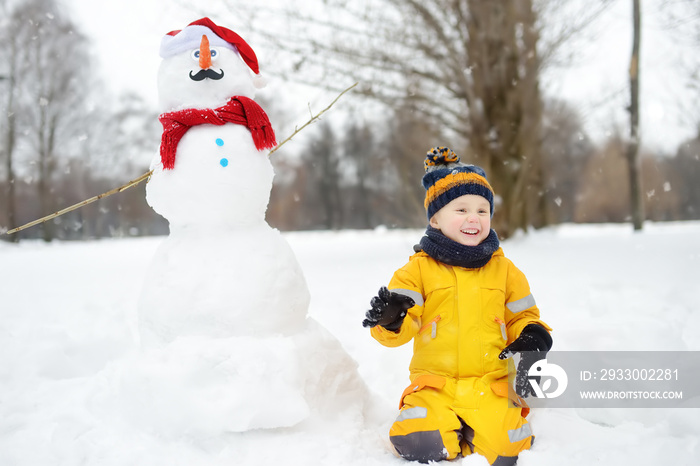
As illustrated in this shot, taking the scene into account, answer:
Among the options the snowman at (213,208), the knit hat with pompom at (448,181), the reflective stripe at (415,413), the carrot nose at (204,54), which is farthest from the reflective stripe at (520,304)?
the carrot nose at (204,54)

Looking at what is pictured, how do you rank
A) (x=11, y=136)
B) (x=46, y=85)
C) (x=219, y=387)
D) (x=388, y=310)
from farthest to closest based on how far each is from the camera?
(x=46, y=85), (x=11, y=136), (x=219, y=387), (x=388, y=310)

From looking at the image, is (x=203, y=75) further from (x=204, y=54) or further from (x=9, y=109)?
(x=9, y=109)

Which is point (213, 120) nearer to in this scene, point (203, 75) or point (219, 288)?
point (203, 75)

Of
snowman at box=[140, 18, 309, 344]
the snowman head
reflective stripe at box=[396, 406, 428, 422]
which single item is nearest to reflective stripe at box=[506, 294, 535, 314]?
reflective stripe at box=[396, 406, 428, 422]

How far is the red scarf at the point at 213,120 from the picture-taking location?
2119 mm

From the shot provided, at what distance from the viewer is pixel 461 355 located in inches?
75.9

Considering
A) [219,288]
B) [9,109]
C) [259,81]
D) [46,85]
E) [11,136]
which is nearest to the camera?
[219,288]

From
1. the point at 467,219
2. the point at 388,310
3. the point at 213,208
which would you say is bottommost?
the point at 388,310

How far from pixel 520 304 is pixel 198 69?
5.79 ft

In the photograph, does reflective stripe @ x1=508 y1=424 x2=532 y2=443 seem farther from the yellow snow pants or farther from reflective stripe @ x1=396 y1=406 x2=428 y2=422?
reflective stripe @ x1=396 y1=406 x2=428 y2=422

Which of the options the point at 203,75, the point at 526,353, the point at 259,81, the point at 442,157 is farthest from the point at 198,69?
the point at 526,353

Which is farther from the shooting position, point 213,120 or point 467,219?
point 213,120

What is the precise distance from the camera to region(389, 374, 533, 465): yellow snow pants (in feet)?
5.82

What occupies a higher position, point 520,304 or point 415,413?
point 520,304
